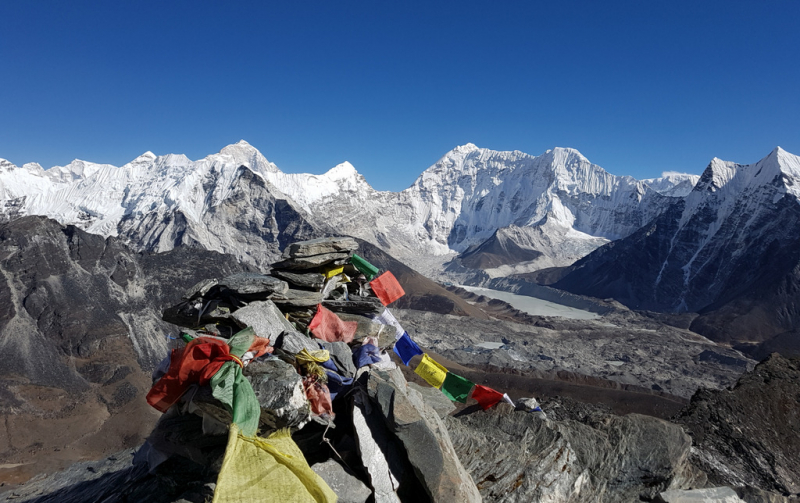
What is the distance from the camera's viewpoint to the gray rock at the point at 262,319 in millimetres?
6383

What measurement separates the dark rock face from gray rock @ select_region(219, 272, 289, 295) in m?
8.55

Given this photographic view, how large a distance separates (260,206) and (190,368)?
121521 millimetres

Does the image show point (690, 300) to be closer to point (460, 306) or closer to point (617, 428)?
point (460, 306)

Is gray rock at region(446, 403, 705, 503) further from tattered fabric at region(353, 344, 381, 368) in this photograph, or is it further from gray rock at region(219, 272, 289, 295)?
gray rock at region(219, 272, 289, 295)

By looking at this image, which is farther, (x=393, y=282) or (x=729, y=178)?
(x=729, y=178)

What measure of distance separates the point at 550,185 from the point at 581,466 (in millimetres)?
201904

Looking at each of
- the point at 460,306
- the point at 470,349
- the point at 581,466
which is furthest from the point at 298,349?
the point at 460,306

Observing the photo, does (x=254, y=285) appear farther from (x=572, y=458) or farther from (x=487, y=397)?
(x=572, y=458)

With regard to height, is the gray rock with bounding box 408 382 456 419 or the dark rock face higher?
the gray rock with bounding box 408 382 456 419

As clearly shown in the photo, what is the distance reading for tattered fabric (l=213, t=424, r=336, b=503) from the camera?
4.09 metres

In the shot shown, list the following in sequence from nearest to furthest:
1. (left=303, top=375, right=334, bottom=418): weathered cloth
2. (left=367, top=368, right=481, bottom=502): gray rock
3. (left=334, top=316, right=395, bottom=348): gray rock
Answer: (left=367, top=368, right=481, bottom=502): gray rock < (left=303, top=375, right=334, bottom=418): weathered cloth < (left=334, top=316, right=395, bottom=348): gray rock

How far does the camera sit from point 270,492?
4.19 meters

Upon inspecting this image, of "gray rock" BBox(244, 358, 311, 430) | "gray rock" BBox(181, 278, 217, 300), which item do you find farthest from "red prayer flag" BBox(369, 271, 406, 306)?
"gray rock" BBox(244, 358, 311, 430)

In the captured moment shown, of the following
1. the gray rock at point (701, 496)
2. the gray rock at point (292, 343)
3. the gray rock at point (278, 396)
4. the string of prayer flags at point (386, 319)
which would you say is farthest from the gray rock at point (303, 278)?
the gray rock at point (701, 496)
